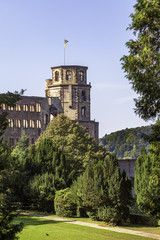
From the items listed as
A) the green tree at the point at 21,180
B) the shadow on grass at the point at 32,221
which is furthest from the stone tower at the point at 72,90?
the shadow on grass at the point at 32,221

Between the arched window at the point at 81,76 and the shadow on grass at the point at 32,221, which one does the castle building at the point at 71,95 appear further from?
the shadow on grass at the point at 32,221

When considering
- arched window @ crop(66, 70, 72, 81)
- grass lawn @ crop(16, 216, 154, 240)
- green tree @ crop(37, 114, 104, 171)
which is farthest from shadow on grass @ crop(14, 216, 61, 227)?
arched window @ crop(66, 70, 72, 81)

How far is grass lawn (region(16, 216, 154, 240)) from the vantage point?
2872 cm

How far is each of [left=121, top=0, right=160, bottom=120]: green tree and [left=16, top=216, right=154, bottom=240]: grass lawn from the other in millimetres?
9360

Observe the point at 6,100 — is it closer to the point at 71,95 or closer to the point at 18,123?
the point at 18,123

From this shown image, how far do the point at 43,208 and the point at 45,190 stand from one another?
1777mm

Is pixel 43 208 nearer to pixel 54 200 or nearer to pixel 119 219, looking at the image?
pixel 54 200

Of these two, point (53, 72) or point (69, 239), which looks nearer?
point (69, 239)

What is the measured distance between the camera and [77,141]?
191 feet

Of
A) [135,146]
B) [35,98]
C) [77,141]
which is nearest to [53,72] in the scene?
[35,98]

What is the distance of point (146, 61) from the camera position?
23.1 meters

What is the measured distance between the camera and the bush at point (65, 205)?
134ft

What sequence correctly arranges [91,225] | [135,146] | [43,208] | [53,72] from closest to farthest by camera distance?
1. [91,225]
2. [43,208]
3. [53,72]
4. [135,146]

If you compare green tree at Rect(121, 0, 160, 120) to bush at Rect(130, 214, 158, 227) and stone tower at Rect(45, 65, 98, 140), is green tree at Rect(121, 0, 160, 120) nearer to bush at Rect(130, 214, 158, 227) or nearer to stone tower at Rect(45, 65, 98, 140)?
bush at Rect(130, 214, 158, 227)
